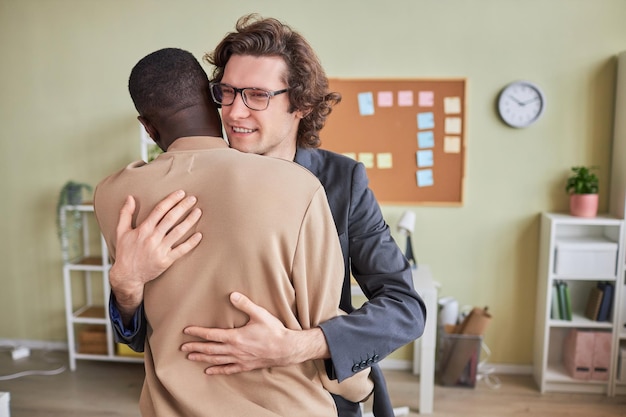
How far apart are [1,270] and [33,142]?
981 millimetres

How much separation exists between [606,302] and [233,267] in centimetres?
318

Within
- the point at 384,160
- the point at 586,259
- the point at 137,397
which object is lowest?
the point at 137,397

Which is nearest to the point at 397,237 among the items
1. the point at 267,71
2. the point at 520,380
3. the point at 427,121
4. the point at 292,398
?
the point at 427,121

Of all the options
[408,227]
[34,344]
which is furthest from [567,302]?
[34,344]

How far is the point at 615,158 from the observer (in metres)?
3.40

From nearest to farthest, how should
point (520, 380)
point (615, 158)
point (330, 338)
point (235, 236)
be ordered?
point (235, 236), point (330, 338), point (615, 158), point (520, 380)

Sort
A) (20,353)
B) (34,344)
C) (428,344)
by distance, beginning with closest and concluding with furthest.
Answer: (428,344), (20,353), (34,344)

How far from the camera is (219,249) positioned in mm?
870

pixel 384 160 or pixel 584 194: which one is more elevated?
pixel 384 160

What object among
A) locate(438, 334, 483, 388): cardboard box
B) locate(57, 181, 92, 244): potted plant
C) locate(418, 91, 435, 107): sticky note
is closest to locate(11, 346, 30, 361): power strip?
locate(57, 181, 92, 244): potted plant

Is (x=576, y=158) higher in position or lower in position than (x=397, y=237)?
higher

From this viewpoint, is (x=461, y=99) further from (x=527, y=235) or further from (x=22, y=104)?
(x=22, y=104)

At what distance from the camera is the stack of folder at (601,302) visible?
132 inches

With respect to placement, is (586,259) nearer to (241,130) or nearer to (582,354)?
(582,354)
